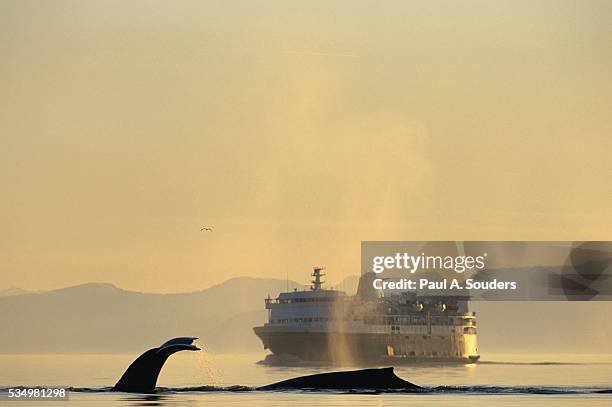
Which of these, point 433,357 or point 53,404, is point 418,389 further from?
point 433,357

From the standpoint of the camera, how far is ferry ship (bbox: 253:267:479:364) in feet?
288

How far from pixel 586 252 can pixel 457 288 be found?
43030 millimetres

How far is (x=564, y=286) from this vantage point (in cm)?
6888

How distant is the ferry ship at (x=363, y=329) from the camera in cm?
8769

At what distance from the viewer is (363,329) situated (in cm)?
8956

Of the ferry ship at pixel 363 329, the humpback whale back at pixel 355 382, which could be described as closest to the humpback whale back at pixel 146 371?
the humpback whale back at pixel 355 382

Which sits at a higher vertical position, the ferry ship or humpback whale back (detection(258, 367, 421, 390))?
the ferry ship

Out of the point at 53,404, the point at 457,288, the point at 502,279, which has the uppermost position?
the point at 457,288

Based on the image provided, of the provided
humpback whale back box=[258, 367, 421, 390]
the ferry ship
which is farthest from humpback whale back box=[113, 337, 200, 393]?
the ferry ship

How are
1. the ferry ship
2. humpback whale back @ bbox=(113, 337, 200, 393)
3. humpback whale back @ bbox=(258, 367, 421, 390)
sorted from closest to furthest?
humpback whale back @ bbox=(113, 337, 200, 393) → humpback whale back @ bbox=(258, 367, 421, 390) → the ferry ship

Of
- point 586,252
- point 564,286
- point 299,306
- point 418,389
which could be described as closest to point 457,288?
point 299,306

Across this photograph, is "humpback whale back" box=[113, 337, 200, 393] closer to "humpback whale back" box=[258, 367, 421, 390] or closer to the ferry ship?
"humpback whale back" box=[258, 367, 421, 390]

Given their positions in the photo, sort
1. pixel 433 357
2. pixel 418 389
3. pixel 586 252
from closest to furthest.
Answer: pixel 418 389
pixel 586 252
pixel 433 357

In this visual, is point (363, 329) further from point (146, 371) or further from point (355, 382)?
point (146, 371)
